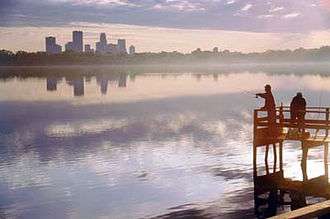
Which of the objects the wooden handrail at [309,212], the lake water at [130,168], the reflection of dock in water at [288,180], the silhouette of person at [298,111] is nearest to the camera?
the wooden handrail at [309,212]

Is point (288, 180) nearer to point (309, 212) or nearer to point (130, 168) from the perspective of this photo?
point (130, 168)

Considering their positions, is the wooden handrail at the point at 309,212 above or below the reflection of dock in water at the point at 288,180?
above

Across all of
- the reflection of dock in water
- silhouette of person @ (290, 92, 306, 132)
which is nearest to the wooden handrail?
the reflection of dock in water

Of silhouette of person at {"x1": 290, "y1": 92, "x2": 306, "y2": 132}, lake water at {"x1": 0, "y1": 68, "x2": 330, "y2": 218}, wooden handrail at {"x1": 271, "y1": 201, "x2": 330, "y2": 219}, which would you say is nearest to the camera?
wooden handrail at {"x1": 271, "y1": 201, "x2": 330, "y2": 219}

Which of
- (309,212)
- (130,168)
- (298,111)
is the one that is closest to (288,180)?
(298,111)

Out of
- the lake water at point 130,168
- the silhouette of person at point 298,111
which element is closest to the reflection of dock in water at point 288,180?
the silhouette of person at point 298,111

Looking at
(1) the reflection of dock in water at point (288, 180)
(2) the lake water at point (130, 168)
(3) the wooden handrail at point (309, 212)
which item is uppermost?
(3) the wooden handrail at point (309, 212)

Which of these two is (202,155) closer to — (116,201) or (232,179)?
(232,179)

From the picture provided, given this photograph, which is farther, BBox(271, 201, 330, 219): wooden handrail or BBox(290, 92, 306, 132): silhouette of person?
BBox(290, 92, 306, 132): silhouette of person

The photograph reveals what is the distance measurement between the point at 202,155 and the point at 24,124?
41441 mm

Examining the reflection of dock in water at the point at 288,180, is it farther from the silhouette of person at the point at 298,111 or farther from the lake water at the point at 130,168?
the lake water at the point at 130,168

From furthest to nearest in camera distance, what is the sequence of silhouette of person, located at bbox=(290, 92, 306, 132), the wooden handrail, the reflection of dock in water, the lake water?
the lake water → silhouette of person, located at bbox=(290, 92, 306, 132) → the reflection of dock in water → the wooden handrail

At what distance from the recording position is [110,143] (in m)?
59.1

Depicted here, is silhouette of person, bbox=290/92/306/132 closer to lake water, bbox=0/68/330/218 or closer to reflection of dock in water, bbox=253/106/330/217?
reflection of dock in water, bbox=253/106/330/217
